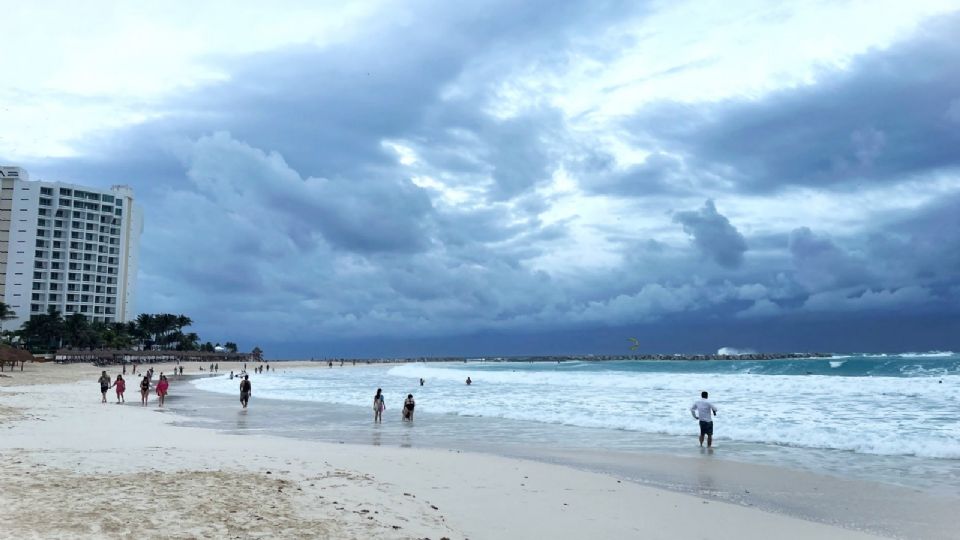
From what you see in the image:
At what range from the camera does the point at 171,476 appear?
10.7m

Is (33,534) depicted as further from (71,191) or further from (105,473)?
(71,191)

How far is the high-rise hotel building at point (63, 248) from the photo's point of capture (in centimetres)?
12088

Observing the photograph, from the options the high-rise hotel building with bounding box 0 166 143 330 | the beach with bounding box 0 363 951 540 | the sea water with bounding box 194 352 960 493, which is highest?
the high-rise hotel building with bounding box 0 166 143 330

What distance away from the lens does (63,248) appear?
412ft

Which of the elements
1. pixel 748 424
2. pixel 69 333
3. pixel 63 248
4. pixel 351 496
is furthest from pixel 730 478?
pixel 63 248

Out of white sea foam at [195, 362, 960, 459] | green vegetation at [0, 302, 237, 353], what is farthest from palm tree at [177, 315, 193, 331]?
white sea foam at [195, 362, 960, 459]

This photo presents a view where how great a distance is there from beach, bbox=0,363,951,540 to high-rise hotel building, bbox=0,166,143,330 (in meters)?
126

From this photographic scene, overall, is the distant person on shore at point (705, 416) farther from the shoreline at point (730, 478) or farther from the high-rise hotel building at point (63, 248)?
the high-rise hotel building at point (63, 248)

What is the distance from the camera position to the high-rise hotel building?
12088 centimetres

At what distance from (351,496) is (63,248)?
139m

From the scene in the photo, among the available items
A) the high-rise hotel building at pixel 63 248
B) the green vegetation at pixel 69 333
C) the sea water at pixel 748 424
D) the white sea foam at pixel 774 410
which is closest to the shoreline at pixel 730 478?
the sea water at pixel 748 424

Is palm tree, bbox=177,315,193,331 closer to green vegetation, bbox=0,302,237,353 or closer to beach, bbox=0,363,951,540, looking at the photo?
green vegetation, bbox=0,302,237,353

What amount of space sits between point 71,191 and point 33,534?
14288cm

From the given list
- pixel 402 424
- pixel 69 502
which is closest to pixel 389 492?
pixel 69 502
